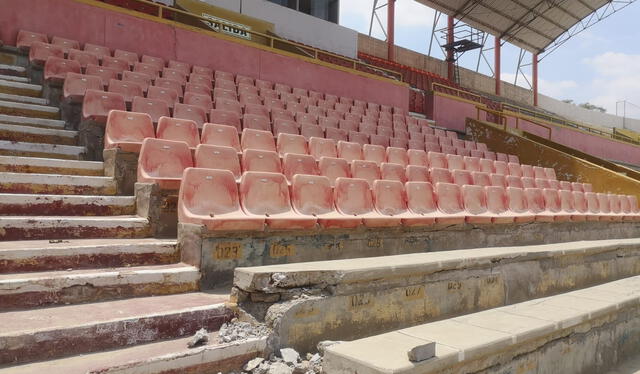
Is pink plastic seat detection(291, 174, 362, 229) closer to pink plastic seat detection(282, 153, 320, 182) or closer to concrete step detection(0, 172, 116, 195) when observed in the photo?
pink plastic seat detection(282, 153, 320, 182)

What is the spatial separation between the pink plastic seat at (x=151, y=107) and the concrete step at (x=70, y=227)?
5.16ft

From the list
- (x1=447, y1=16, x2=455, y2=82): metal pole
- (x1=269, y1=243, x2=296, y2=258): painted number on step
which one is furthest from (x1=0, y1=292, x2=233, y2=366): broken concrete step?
(x1=447, y1=16, x2=455, y2=82): metal pole

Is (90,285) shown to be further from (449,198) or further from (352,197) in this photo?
(449,198)

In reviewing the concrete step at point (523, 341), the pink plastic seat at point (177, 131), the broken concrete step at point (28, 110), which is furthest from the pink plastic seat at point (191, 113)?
the concrete step at point (523, 341)

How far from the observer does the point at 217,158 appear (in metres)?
3.00

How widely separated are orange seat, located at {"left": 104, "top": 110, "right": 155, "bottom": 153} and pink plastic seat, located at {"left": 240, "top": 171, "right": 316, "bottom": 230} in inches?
32.6

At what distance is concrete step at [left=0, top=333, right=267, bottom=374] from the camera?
143 centimetres

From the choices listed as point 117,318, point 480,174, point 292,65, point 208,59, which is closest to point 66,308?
point 117,318

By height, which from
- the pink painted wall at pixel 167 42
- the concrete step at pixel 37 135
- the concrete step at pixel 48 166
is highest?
the pink painted wall at pixel 167 42

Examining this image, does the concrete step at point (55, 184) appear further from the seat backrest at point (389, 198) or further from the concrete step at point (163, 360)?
the seat backrest at point (389, 198)

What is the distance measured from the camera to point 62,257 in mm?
2037

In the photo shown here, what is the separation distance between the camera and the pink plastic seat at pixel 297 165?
11.2ft

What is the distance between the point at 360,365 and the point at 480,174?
418 centimetres

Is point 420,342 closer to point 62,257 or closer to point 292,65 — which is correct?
point 62,257
